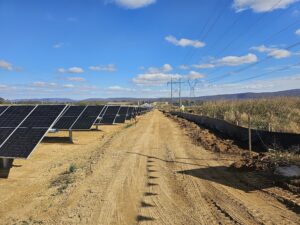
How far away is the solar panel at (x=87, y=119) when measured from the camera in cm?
2544

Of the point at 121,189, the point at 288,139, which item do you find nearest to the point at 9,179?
the point at 121,189

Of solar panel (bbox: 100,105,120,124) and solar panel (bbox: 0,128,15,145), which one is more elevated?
solar panel (bbox: 0,128,15,145)

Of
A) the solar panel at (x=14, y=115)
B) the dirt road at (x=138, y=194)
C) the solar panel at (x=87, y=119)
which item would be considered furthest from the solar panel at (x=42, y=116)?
the solar panel at (x=87, y=119)

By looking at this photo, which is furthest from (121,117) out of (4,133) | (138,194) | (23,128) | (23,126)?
(138,194)

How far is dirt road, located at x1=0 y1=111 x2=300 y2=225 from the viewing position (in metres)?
8.19

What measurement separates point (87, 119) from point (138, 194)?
18235 mm

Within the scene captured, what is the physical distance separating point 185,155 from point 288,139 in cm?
476

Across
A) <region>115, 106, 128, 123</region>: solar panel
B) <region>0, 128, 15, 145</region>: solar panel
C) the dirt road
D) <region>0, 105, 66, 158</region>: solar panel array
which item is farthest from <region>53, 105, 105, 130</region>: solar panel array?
<region>115, 106, 128, 123</region>: solar panel

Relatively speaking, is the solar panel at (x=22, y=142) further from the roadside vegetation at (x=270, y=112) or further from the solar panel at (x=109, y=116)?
the solar panel at (x=109, y=116)

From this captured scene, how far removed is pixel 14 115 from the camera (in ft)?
53.4

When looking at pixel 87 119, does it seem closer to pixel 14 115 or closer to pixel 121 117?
pixel 14 115

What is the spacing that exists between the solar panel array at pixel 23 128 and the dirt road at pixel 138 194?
1130 millimetres

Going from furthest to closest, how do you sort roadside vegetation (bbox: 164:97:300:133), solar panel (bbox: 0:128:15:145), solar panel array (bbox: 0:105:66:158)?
roadside vegetation (bbox: 164:97:300:133) < solar panel (bbox: 0:128:15:145) < solar panel array (bbox: 0:105:66:158)

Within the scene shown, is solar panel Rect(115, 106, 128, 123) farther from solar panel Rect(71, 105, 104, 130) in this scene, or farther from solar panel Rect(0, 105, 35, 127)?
solar panel Rect(0, 105, 35, 127)
